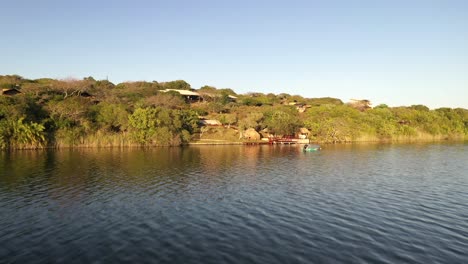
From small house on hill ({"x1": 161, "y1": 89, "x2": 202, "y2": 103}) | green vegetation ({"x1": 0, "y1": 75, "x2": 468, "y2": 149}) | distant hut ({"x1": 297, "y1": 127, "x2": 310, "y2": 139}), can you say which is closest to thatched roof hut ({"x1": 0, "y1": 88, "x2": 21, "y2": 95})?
green vegetation ({"x1": 0, "y1": 75, "x2": 468, "y2": 149})

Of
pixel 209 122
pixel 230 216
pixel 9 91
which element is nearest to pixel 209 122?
pixel 209 122

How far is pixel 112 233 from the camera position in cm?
2059

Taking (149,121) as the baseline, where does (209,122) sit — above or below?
above

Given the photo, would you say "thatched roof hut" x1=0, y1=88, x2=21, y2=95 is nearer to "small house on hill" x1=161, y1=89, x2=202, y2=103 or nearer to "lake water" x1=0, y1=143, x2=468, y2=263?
"lake water" x1=0, y1=143, x2=468, y2=263

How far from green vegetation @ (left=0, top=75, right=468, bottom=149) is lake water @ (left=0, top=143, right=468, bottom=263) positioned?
28424mm

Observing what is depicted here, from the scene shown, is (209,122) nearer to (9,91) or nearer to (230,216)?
(9,91)

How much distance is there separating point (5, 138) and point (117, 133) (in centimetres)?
2263

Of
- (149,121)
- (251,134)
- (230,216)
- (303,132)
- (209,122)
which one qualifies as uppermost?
(209,122)

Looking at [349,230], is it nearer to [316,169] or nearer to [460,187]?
[460,187]

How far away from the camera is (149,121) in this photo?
264 ft

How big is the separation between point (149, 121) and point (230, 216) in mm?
60434

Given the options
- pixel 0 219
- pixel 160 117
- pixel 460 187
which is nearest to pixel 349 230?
pixel 460 187

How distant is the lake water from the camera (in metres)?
17.6

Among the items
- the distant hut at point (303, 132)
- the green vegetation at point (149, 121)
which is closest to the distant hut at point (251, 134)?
the green vegetation at point (149, 121)
